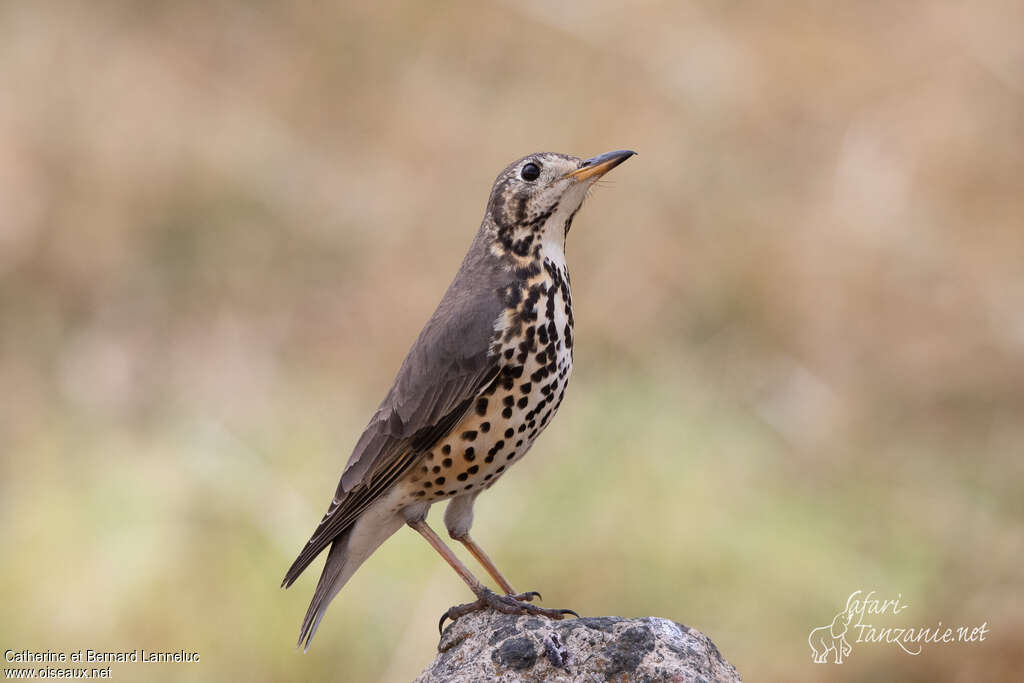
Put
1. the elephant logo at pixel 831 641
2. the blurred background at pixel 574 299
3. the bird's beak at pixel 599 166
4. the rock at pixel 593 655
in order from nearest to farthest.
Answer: the rock at pixel 593 655 < the bird's beak at pixel 599 166 < the elephant logo at pixel 831 641 < the blurred background at pixel 574 299

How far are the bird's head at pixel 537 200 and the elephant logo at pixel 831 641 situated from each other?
349 centimetres

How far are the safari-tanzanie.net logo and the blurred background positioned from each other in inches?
3.2

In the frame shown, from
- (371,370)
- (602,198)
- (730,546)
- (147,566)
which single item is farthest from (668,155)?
(147,566)

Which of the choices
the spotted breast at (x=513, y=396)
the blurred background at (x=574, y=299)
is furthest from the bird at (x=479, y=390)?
the blurred background at (x=574, y=299)

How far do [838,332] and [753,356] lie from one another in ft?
3.15

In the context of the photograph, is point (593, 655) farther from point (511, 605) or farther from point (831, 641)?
point (831, 641)

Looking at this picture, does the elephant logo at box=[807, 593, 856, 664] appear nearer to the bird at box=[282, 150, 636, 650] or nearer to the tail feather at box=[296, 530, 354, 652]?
the bird at box=[282, 150, 636, 650]

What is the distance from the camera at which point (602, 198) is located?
468 inches

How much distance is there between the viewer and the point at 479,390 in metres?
5.30

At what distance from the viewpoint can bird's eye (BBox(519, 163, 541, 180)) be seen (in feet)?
18.4

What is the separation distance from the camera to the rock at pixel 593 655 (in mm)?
4531

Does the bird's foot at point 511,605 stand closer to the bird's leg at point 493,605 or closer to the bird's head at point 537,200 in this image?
the bird's leg at point 493,605

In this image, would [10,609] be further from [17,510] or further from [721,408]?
[721,408]

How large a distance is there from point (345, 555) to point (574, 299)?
5.48 metres
